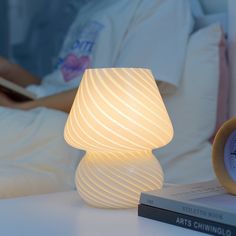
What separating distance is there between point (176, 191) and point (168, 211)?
7 cm

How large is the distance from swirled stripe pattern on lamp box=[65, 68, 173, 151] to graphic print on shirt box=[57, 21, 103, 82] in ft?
2.57

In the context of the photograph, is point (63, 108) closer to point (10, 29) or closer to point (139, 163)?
point (139, 163)

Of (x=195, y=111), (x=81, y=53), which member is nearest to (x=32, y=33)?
(x=81, y=53)

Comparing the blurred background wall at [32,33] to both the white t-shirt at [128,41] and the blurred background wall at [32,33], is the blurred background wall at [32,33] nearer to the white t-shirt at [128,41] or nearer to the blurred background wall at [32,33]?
the blurred background wall at [32,33]

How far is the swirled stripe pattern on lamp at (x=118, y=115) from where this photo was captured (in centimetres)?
87

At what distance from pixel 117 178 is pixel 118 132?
3.0 inches

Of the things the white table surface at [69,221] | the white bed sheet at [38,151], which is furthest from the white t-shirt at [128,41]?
the white table surface at [69,221]

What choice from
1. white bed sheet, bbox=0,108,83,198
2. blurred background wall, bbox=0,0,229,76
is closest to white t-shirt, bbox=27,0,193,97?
white bed sheet, bbox=0,108,83,198

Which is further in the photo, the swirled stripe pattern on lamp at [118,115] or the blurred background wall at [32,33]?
the blurred background wall at [32,33]

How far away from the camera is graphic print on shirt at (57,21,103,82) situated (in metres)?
1.68

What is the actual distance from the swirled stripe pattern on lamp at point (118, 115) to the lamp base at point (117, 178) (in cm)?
2

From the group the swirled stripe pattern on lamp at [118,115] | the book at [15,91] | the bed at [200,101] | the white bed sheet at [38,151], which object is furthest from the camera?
the book at [15,91]

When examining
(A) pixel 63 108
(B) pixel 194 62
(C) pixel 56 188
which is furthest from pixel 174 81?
(C) pixel 56 188

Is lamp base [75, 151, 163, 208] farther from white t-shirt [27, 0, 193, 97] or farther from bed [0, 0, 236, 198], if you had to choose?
white t-shirt [27, 0, 193, 97]
